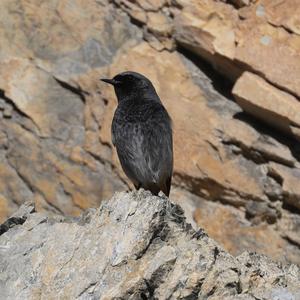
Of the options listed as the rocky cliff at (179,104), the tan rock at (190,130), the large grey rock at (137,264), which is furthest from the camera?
the tan rock at (190,130)

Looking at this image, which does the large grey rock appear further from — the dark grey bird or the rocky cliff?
the rocky cliff

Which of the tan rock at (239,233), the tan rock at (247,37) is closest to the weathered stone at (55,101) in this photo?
the tan rock at (247,37)

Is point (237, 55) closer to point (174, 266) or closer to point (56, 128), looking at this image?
point (56, 128)

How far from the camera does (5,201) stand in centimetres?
1323

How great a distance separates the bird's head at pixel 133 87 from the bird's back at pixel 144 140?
0.18 metres

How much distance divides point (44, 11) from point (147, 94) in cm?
357

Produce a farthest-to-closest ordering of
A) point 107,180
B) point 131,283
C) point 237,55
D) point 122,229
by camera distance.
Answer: point 107,180
point 237,55
point 122,229
point 131,283

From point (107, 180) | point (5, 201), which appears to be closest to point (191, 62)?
point (107, 180)

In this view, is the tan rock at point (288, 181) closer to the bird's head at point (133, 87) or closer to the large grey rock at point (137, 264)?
the bird's head at point (133, 87)

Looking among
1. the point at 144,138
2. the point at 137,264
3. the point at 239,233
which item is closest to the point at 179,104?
the point at 239,233

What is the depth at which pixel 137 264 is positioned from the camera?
6.60m

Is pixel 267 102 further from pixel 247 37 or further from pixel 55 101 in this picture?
pixel 55 101

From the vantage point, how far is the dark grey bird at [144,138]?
401 inches

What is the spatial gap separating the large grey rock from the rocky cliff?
16.9 feet
